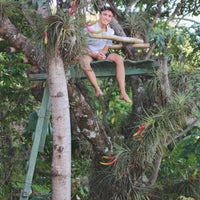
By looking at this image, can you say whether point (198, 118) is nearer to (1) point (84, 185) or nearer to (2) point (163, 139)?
→ (2) point (163, 139)

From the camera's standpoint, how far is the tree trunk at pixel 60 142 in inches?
114

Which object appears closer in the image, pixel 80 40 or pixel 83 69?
pixel 80 40

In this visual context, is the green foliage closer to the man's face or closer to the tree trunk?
the man's face

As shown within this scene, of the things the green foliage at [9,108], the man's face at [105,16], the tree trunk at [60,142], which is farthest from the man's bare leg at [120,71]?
the green foliage at [9,108]

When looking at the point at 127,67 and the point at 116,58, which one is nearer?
the point at 116,58

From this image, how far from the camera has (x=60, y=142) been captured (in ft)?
9.63

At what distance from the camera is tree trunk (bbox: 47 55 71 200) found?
2.89 meters

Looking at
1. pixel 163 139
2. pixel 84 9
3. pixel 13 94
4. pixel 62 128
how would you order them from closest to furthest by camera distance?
pixel 62 128 < pixel 84 9 < pixel 163 139 < pixel 13 94

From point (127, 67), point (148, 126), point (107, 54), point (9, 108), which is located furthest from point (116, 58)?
point (9, 108)

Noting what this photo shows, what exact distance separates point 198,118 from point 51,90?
214cm

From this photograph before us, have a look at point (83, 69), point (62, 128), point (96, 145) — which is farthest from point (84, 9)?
point (96, 145)

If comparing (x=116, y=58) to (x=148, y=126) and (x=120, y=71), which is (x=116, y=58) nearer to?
(x=120, y=71)

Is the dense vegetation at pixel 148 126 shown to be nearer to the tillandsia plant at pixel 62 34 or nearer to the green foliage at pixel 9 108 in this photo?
the green foliage at pixel 9 108

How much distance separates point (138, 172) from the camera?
4.07 metres
